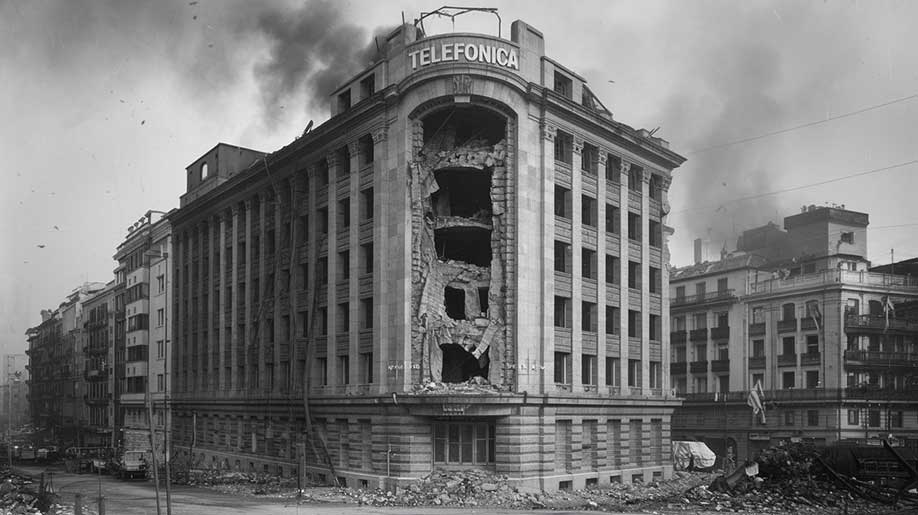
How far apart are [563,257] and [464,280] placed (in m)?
5.98

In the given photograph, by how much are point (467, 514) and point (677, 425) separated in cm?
5058

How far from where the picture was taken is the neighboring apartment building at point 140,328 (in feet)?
244

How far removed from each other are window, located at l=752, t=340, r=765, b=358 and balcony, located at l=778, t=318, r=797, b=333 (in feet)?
6.95

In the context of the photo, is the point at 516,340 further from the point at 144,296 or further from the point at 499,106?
the point at 144,296

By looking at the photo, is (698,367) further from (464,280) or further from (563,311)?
(464,280)

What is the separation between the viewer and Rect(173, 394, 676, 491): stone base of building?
132ft

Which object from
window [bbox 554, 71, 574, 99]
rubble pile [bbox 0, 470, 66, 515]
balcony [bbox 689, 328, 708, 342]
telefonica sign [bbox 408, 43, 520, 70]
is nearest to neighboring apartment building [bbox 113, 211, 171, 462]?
rubble pile [bbox 0, 470, 66, 515]

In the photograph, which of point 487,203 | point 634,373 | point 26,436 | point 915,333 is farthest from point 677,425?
point 26,436

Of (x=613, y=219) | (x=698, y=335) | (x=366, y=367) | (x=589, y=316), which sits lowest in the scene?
(x=366, y=367)

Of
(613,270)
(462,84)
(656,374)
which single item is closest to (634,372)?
(656,374)

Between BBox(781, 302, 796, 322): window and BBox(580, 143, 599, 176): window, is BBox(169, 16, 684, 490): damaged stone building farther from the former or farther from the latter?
BBox(781, 302, 796, 322): window

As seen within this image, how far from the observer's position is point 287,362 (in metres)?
52.7

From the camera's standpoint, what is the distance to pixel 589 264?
47.5m

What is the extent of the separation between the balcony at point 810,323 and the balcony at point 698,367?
10.3 metres
